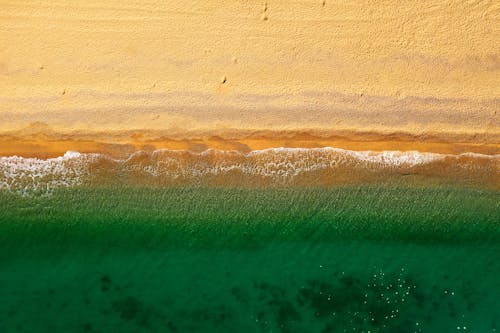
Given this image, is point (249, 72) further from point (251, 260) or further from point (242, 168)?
point (251, 260)

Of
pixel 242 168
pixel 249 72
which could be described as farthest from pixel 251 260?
pixel 249 72

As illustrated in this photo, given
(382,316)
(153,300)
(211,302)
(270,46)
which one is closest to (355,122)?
(270,46)

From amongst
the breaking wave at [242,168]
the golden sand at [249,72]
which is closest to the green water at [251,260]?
the breaking wave at [242,168]

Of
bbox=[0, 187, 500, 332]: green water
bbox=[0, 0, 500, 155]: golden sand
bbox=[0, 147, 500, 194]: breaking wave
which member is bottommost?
bbox=[0, 187, 500, 332]: green water

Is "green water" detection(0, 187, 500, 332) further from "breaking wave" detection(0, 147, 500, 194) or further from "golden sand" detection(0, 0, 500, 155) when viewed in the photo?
"golden sand" detection(0, 0, 500, 155)

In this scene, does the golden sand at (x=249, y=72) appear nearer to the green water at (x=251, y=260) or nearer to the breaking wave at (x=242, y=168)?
the breaking wave at (x=242, y=168)

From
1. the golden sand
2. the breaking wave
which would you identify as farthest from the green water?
the golden sand

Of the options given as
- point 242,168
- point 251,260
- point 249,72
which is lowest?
point 251,260
